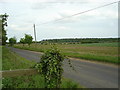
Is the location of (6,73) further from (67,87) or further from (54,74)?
(67,87)

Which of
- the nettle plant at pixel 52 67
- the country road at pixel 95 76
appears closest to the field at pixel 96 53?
the nettle plant at pixel 52 67

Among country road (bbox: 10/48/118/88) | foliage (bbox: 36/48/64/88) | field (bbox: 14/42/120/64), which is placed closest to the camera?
foliage (bbox: 36/48/64/88)

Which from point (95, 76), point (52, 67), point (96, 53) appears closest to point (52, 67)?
point (52, 67)

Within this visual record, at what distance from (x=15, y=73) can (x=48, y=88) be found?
1029 millimetres

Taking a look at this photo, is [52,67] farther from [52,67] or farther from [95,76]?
[95,76]

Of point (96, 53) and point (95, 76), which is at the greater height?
point (96, 53)

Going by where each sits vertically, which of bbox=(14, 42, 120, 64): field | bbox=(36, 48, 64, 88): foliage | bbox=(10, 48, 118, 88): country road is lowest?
bbox=(10, 48, 118, 88): country road

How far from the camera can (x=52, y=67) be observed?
4.78 metres

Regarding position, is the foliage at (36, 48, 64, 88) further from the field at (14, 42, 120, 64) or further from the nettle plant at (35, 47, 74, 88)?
the field at (14, 42, 120, 64)

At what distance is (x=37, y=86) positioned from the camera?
18.8 feet

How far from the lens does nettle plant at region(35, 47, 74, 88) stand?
4.81 m

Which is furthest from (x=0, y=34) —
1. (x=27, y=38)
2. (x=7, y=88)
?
(x=27, y=38)

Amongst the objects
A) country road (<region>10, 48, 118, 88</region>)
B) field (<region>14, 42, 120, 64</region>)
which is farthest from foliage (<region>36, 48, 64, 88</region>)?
country road (<region>10, 48, 118, 88</region>)

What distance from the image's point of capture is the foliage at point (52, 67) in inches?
189
